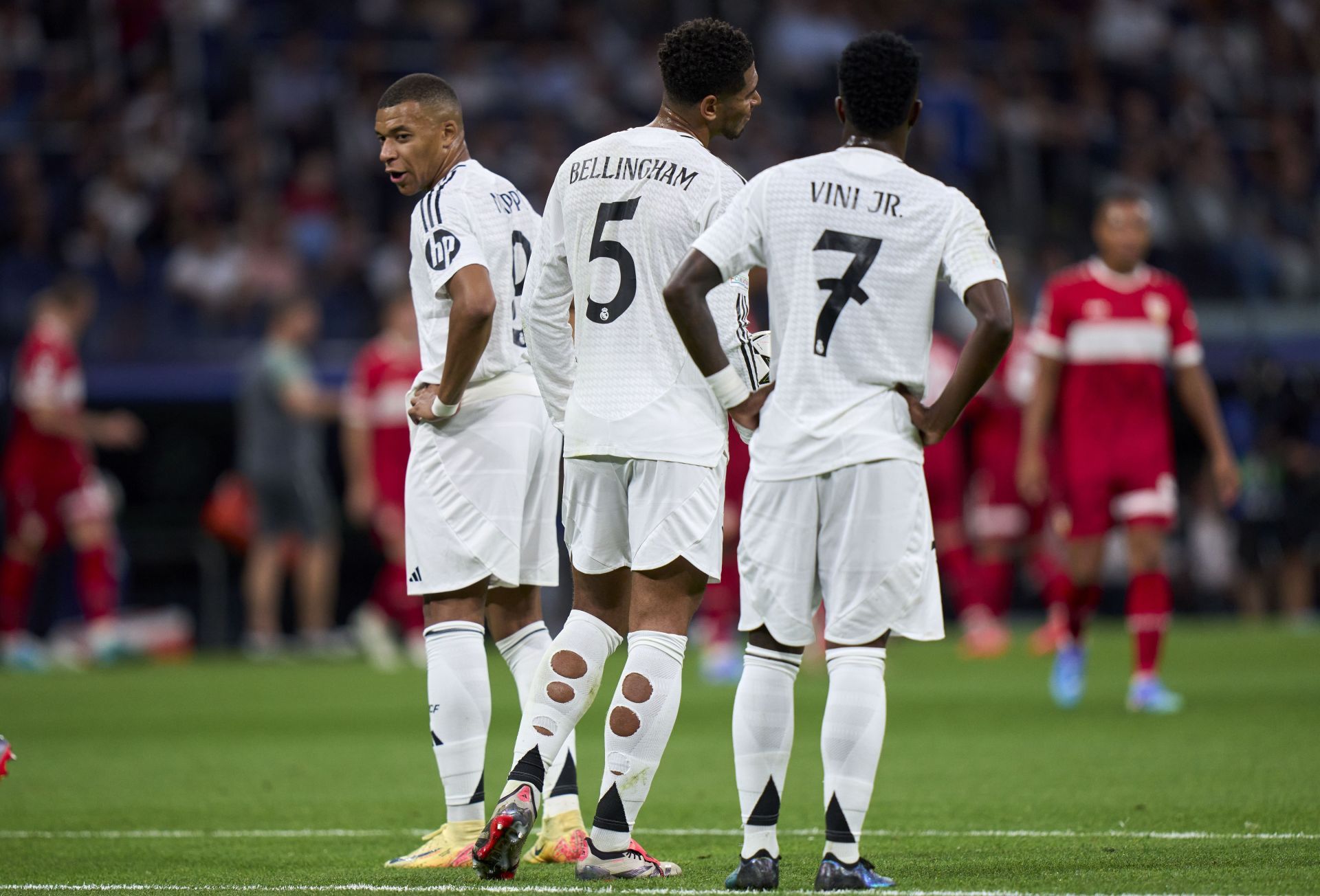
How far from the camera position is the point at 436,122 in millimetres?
6078

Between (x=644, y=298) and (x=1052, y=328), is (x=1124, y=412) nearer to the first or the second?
(x=1052, y=328)

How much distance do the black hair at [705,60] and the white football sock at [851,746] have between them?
176 centimetres

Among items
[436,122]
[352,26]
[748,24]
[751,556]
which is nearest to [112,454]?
[352,26]

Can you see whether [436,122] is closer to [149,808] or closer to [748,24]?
[149,808]

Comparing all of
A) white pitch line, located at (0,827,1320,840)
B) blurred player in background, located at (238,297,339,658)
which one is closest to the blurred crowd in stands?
blurred player in background, located at (238,297,339,658)

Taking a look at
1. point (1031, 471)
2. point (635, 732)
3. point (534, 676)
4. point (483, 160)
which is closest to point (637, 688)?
point (635, 732)

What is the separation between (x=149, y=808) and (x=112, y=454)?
37.6 ft

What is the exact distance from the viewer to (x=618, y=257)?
5.48 meters

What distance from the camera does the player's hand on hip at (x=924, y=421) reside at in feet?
16.2

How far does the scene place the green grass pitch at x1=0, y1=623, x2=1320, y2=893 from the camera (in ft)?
17.8

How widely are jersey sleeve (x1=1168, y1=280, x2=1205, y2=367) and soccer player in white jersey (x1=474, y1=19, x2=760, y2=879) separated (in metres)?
5.30

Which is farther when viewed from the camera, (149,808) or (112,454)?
(112,454)

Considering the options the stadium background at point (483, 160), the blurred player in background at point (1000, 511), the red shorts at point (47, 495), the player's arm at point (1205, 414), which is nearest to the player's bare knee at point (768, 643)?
the player's arm at point (1205, 414)

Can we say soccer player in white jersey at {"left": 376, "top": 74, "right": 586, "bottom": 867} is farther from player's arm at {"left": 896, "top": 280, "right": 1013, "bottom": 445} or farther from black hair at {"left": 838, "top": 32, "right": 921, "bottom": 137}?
player's arm at {"left": 896, "top": 280, "right": 1013, "bottom": 445}
